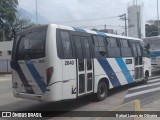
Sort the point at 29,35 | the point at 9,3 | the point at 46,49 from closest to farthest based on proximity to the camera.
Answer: the point at 46,49 → the point at 29,35 → the point at 9,3

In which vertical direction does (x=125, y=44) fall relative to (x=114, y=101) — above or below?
above

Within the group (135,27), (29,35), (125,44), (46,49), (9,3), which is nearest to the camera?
(46,49)

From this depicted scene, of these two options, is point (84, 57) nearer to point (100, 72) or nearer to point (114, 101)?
point (100, 72)

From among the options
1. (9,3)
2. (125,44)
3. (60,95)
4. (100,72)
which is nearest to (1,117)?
(60,95)

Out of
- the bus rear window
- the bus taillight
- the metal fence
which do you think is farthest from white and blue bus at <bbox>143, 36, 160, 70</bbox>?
the metal fence

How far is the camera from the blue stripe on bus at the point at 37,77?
969 centimetres

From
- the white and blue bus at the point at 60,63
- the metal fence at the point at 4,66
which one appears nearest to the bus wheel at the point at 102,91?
the white and blue bus at the point at 60,63

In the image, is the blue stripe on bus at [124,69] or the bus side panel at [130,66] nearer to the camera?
the blue stripe on bus at [124,69]

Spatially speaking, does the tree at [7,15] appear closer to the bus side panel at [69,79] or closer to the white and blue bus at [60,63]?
the white and blue bus at [60,63]

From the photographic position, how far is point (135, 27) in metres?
70.3

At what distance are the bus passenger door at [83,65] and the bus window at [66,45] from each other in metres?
0.39

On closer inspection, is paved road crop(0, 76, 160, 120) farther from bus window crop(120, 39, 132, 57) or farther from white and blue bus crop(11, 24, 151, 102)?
bus window crop(120, 39, 132, 57)

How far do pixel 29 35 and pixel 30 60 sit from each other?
37.6 inches

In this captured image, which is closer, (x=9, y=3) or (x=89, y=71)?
(x=89, y=71)
